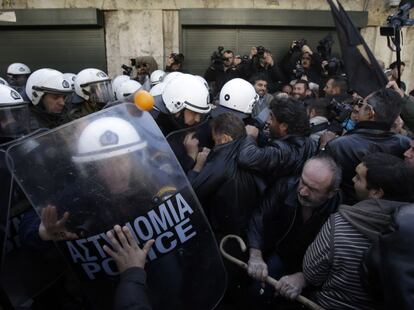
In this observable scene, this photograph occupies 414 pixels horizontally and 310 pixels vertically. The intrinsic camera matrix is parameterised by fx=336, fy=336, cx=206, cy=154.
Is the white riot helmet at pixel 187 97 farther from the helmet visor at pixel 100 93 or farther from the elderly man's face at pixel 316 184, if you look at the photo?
the helmet visor at pixel 100 93

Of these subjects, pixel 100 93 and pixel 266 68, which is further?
pixel 266 68

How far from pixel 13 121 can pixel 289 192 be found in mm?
1871

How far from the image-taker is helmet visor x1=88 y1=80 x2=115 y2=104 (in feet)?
11.6

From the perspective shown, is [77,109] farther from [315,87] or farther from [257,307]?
[315,87]

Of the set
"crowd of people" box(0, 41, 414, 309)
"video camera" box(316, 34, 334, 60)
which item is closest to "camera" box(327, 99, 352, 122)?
"crowd of people" box(0, 41, 414, 309)

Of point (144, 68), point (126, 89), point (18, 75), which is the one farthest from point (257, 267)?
point (18, 75)

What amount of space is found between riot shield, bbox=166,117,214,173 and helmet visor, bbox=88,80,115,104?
57.5 inches

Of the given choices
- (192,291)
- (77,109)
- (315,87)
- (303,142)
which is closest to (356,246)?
(192,291)

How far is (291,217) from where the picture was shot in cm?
199

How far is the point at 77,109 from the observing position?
3576 millimetres

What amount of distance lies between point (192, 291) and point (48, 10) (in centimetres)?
953

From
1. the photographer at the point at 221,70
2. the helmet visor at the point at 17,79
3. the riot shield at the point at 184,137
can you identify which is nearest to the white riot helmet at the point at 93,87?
the riot shield at the point at 184,137

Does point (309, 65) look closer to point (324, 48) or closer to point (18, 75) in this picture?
point (324, 48)

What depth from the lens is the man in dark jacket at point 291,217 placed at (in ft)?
5.92
